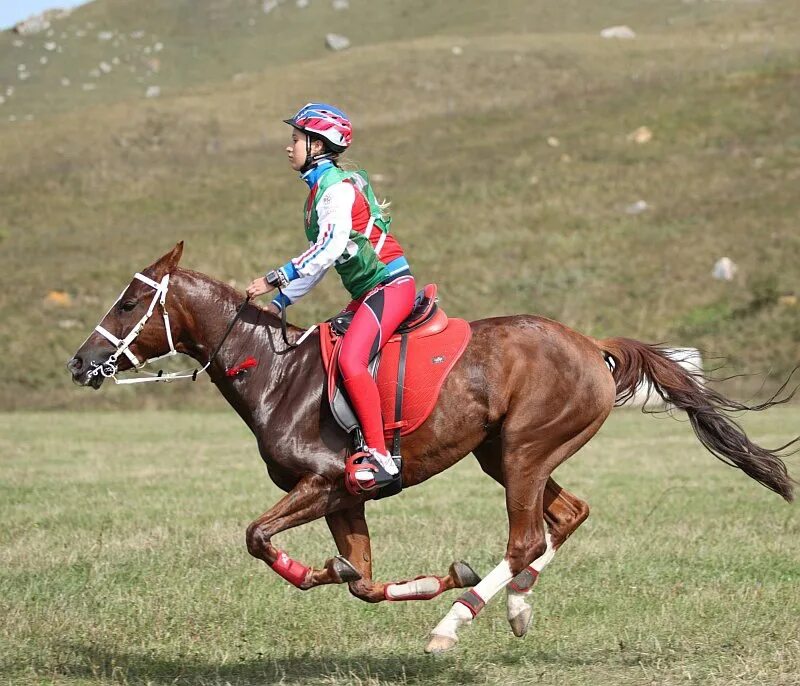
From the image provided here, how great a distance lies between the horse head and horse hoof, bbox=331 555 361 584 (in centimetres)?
166

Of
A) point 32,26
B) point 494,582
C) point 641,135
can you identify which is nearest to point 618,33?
point 641,135

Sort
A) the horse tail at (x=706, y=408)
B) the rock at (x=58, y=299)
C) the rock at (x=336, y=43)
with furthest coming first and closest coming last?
the rock at (x=336, y=43)
the rock at (x=58, y=299)
the horse tail at (x=706, y=408)

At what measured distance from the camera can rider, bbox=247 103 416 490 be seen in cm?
667

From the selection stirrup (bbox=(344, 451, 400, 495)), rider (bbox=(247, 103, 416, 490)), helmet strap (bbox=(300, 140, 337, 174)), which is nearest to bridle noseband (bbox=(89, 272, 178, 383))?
rider (bbox=(247, 103, 416, 490))

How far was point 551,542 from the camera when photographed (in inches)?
297

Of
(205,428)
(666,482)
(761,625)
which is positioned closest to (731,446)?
(761,625)

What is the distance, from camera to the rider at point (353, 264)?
667cm

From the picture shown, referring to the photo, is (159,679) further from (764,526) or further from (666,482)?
(666,482)

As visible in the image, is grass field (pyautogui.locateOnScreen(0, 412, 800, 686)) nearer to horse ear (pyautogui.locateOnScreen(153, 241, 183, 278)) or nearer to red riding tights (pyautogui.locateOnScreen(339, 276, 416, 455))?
red riding tights (pyautogui.locateOnScreen(339, 276, 416, 455))

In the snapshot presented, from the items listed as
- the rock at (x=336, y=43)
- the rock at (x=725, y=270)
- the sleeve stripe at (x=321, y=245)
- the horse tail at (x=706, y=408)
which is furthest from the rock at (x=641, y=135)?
the sleeve stripe at (x=321, y=245)

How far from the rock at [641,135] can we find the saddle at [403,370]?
4390cm

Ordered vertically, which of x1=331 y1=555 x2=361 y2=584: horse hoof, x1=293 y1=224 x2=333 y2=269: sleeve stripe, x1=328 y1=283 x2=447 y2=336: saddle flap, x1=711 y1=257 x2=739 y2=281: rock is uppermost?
x1=293 y1=224 x2=333 y2=269: sleeve stripe

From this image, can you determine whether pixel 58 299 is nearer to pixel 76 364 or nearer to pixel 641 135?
pixel 641 135

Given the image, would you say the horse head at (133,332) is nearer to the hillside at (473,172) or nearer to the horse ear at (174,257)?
the horse ear at (174,257)
